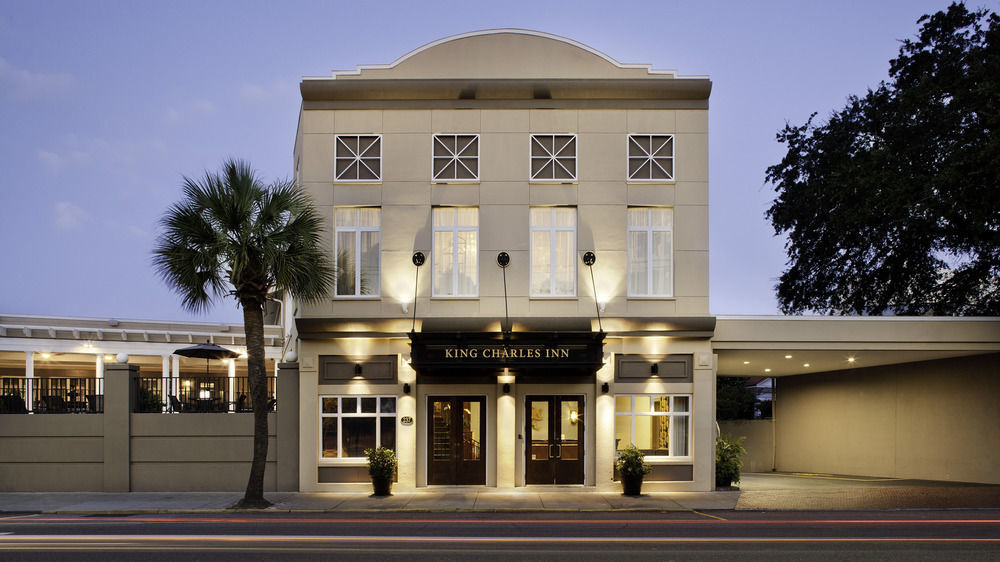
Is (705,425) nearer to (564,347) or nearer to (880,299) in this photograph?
(564,347)

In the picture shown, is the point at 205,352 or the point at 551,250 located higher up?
the point at 551,250

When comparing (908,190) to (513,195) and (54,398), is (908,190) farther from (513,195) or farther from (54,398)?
(54,398)

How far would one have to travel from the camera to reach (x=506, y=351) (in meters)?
19.8

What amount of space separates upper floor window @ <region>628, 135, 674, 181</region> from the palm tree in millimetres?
8279

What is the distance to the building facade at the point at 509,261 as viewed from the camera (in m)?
21.0

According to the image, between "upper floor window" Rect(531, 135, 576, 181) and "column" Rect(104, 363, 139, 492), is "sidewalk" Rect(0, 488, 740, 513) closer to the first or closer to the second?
"column" Rect(104, 363, 139, 492)

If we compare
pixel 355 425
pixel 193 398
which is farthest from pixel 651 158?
pixel 193 398

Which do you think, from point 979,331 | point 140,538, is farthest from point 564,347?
point 979,331

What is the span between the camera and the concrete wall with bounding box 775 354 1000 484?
Result: 23.9m

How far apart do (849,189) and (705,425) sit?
42.0ft

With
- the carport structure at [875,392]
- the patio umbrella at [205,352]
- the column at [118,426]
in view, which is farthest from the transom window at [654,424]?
the column at [118,426]

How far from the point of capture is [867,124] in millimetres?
32719

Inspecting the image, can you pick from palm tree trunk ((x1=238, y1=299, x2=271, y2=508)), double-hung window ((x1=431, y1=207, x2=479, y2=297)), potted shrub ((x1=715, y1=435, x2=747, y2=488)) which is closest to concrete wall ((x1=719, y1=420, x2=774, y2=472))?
potted shrub ((x1=715, y1=435, x2=747, y2=488))

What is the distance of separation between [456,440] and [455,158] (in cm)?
716
